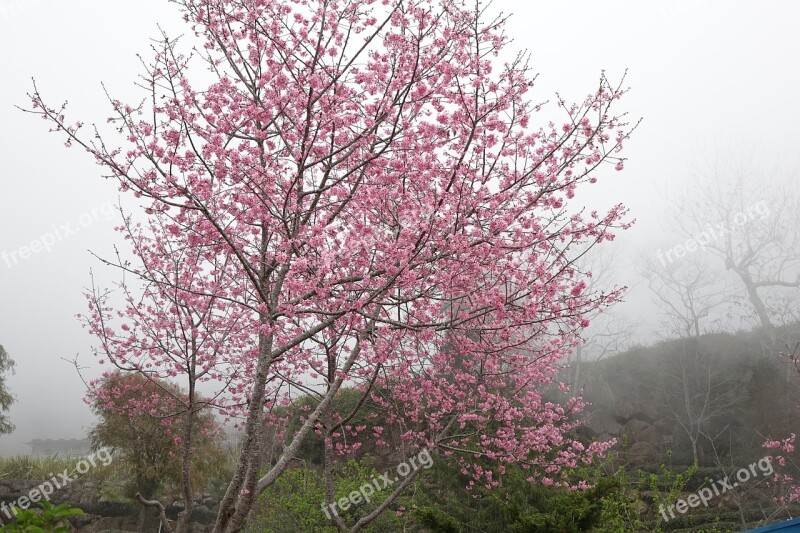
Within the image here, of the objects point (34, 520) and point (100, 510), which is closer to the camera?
point (34, 520)

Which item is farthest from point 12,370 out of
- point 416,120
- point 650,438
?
point 650,438

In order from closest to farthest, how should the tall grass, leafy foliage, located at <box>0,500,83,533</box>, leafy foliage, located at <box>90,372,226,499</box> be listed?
leafy foliage, located at <box>0,500,83,533</box>, leafy foliage, located at <box>90,372,226,499</box>, the tall grass

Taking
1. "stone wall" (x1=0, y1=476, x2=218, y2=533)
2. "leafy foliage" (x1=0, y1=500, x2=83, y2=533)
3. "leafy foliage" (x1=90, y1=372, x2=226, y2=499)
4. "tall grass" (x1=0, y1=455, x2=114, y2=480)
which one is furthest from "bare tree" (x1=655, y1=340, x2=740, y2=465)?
"tall grass" (x1=0, y1=455, x2=114, y2=480)

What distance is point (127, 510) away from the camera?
16.5m

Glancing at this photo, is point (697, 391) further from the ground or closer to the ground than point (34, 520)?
closer to the ground

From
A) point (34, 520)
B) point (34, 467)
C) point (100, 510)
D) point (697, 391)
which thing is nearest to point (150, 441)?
point (100, 510)

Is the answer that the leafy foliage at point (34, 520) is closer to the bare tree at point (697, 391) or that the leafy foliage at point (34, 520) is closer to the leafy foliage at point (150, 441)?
the leafy foliage at point (150, 441)

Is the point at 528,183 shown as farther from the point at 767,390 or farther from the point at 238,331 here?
the point at 767,390

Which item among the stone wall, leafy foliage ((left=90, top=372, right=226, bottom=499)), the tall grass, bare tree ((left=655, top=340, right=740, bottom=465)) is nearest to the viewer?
leafy foliage ((left=90, top=372, right=226, bottom=499))

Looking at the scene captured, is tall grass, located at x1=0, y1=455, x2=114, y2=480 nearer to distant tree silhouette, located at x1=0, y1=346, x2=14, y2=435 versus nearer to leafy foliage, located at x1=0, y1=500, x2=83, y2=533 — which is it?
distant tree silhouette, located at x1=0, y1=346, x2=14, y2=435

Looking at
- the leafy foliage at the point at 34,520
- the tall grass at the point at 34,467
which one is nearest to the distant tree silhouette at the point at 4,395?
the tall grass at the point at 34,467

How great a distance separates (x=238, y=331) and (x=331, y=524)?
3.71 m

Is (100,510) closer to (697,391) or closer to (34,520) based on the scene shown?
(34,520)

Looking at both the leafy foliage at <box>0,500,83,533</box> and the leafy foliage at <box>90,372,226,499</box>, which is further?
the leafy foliage at <box>90,372,226,499</box>
